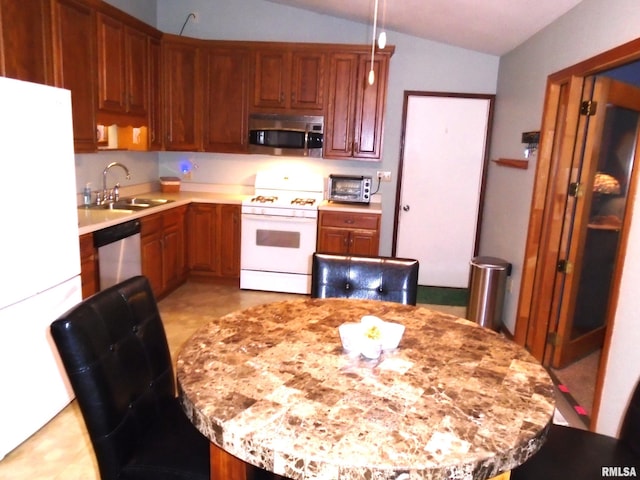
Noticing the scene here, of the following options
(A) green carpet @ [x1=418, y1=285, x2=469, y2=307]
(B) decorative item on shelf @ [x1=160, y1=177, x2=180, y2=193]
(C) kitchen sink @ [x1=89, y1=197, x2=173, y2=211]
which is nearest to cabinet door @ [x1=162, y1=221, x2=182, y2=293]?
(C) kitchen sink @ [x1=89, y1=197, x2=173, y2=211]

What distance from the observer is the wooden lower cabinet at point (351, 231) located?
4387 millimetres

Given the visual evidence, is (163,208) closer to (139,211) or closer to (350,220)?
(139,211)

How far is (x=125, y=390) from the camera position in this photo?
142 centimetres

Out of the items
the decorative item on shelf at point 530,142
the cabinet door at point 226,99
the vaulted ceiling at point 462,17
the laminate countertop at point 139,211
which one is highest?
the vaulted ceiling at point 462,17

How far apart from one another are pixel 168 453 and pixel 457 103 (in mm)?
4319

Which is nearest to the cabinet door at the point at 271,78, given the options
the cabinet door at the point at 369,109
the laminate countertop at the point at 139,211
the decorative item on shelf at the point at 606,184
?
the cabinet door at the point at 369,109

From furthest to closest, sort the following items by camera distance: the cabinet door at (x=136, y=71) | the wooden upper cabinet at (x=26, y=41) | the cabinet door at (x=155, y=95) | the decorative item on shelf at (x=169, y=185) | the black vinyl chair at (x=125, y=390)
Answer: the decorative item on shelf at (x=169, y=185), the cabinet door at (x=155, y=95), the cabinet door at (x=136, y=71), the wooden upper cabinet at (x=26, y=41), the black vinyl chair at (x=125, y=390)

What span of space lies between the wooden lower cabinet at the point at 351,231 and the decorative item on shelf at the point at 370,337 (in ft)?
9.37

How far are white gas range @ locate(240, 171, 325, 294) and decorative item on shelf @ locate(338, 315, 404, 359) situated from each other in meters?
2.91

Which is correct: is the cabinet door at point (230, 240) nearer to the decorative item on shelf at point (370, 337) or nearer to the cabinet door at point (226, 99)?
the cabinet door at point (226, 99)

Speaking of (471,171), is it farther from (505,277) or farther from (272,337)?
(272,337)

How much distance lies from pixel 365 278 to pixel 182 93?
3234 millimetres

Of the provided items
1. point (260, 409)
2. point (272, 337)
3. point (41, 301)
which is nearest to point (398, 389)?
point (260, 409)

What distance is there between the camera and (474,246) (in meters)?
5.00
